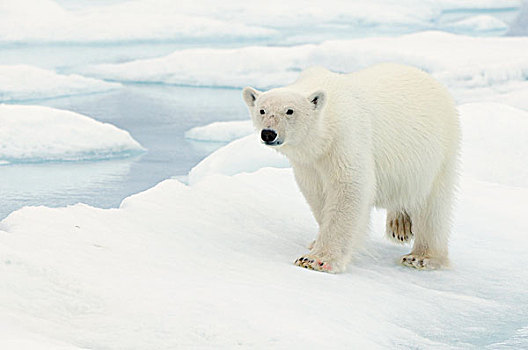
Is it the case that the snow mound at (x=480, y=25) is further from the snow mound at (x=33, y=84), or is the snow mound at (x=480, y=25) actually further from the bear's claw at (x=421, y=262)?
the bear's claw at (x=421, y=262)

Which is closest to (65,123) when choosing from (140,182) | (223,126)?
(140,182)

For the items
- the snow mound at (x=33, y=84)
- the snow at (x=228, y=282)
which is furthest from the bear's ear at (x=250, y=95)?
the snow mound at (x=33, y=84)

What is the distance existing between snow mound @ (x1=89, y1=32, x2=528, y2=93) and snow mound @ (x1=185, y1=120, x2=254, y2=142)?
4712mm

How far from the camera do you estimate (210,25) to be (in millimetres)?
23047

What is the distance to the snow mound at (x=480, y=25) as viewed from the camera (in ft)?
81.9

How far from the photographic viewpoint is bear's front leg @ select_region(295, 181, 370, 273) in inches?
130

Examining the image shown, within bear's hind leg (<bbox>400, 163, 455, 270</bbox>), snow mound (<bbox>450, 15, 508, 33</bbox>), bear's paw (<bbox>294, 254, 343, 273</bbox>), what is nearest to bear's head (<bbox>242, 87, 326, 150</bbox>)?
bear's paw (<bbox>294, 254, 343, 273</bbox>)

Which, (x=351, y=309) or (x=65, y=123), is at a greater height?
(x=351, y=309)

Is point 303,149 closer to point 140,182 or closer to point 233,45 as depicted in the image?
point 140,182

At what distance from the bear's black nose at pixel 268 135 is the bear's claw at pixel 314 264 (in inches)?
23.9

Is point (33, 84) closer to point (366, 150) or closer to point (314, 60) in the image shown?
point (314, 60)

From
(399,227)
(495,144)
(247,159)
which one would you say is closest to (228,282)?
(399,227)

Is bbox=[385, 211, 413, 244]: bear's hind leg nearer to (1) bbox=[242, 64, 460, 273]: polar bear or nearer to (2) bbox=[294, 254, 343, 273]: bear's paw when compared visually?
(1) bbox=[242, 64, 460, 273]: polar bear

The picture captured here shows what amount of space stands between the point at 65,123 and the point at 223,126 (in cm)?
262
